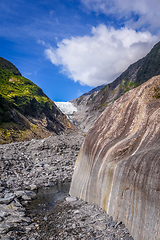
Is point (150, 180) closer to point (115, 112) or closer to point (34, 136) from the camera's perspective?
point (115, 112)

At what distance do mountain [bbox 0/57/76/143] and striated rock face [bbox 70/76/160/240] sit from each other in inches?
762

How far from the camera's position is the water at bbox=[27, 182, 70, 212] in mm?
7586

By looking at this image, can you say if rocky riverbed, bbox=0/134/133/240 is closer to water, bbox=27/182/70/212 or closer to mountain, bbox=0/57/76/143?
water, bbox=27/182/70/212

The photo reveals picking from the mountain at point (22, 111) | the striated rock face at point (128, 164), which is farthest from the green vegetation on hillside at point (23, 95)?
the striated rock face at point (128, 164)

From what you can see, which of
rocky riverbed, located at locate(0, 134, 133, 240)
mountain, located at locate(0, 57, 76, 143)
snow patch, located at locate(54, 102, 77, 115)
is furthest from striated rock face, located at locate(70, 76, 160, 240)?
snow patch, located at locate(54, 102, 77, 115)

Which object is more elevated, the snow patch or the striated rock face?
the snow patch

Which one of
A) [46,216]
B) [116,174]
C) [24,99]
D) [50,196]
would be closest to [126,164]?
[116,174]

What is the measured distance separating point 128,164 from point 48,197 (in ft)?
19.1

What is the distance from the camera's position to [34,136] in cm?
3047

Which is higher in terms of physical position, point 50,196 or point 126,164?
point 126,164

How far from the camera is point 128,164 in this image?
5105 millimetres

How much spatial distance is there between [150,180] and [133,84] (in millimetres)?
72401

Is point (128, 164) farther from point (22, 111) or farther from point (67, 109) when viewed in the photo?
point (67, 109)

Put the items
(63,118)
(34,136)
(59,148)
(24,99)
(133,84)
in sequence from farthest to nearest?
(133,84), (63,118), (24,99), (34,136), (59,148)
